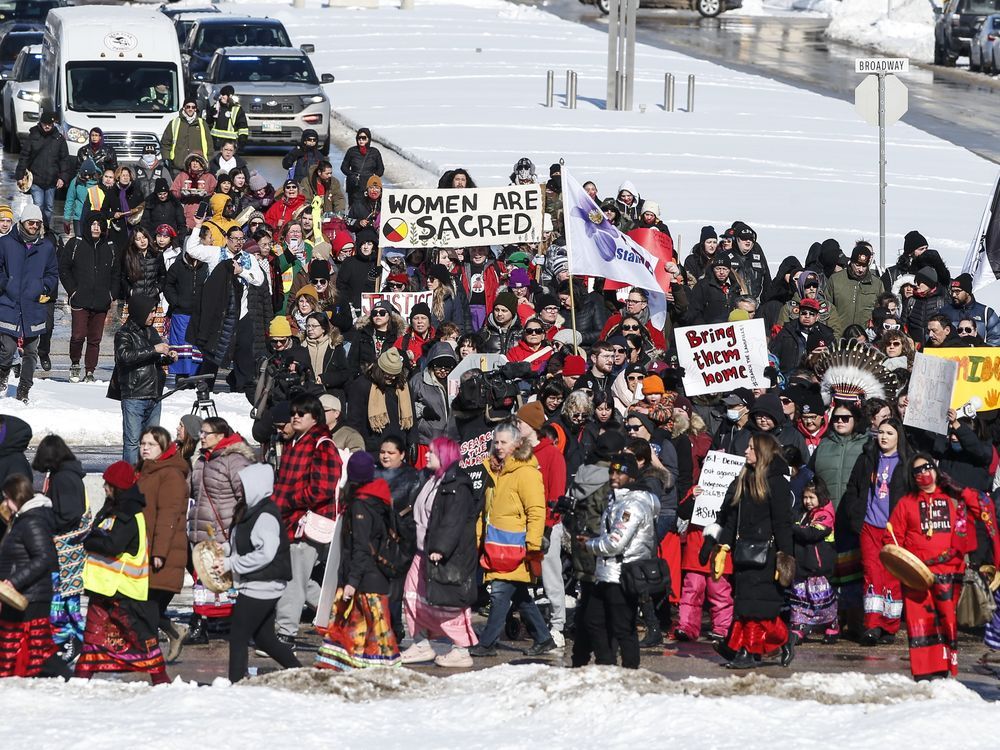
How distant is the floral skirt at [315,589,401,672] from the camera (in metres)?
10.4

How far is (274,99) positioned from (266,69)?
1.63 m

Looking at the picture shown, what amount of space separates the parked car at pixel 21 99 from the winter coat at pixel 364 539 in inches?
794

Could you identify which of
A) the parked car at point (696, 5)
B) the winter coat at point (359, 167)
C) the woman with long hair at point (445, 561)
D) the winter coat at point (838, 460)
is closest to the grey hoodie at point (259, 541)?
the woman with long hair at point (445, 561)

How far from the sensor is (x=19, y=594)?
9656 mm

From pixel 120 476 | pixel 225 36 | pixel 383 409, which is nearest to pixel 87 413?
pixel 383 409

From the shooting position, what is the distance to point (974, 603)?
36.9ft

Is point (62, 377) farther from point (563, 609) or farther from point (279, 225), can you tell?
point (563, 609)

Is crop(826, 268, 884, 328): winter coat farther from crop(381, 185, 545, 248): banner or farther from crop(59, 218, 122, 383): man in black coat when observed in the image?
crop(59, 218, 122, 383): man in black coat

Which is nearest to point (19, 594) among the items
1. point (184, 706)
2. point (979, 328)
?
point (184, 706)

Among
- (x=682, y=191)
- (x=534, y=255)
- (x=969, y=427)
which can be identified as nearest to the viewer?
(x=969, y=427)

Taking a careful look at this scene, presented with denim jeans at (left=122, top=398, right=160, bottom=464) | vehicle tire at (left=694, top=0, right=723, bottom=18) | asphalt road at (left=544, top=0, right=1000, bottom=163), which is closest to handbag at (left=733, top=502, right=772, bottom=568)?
denim jeans at (left=122, top=398, right=160, bottom=464)

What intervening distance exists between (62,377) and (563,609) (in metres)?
7.93

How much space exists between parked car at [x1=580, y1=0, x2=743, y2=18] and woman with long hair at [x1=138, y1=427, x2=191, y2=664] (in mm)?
46003

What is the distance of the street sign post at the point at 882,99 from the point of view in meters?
20.6
